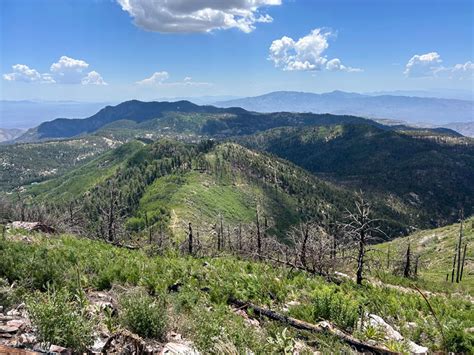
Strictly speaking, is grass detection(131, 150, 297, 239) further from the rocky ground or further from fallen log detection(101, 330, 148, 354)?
fallen log detection(101, 330, 148, 354)

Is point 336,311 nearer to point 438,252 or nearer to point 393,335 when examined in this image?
point 393,335

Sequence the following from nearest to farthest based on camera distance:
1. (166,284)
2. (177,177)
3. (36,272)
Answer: (36,272) → (166,284) → (177,177)

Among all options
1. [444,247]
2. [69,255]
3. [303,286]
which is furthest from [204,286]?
[444,247]

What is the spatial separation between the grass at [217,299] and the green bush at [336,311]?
0.03 metres

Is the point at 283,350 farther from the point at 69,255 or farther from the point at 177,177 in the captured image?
the point at 177,177

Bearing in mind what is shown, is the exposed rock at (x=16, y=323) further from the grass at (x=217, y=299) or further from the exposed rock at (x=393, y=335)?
the exposed rock at (x=393, y=335)

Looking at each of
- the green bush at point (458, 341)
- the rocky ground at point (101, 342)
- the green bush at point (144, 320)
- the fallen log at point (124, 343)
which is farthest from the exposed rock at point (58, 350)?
the green bush at point (458, 341)

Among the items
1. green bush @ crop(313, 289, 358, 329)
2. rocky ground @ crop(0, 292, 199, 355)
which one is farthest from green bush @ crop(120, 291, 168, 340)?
green bush @ crop(313, 289, 358, 329)

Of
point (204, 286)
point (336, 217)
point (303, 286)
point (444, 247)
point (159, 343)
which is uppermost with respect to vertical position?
point (159, 343)

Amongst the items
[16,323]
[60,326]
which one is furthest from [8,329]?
[60,326]

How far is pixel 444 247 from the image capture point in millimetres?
93062

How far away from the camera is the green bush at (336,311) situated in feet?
32.4

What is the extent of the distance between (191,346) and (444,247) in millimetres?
102718

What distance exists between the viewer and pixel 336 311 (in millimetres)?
10188
